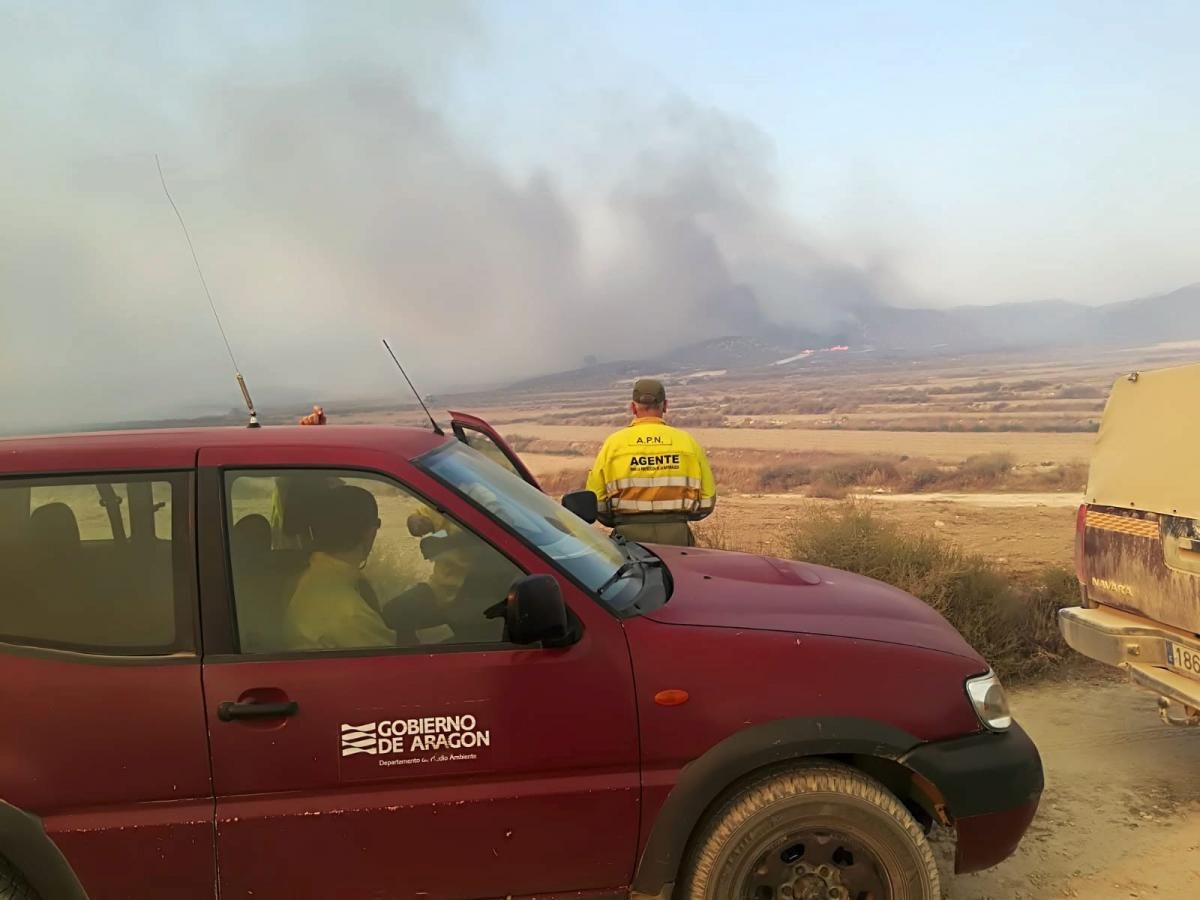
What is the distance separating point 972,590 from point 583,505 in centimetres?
378

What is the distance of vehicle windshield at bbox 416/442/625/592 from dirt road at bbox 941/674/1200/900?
77.6 inches

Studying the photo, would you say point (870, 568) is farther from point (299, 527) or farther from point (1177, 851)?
point (299, 527)

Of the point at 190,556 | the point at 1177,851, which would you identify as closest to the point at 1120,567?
the point at 1177,851

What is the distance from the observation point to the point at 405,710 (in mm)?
2578

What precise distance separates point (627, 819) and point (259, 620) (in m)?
1.23

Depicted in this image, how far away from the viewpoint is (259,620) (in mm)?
2682

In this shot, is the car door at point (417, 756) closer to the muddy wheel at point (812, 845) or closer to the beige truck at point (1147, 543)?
the muddy wheel at point (812, 845)

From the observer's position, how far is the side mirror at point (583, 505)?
4180mm

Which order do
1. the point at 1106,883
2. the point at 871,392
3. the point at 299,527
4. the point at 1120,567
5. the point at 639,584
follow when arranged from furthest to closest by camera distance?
the point at 871,392 < the point at 1120,567 < the point at 1106,883 < the point at 639,584 < the point at 299,527

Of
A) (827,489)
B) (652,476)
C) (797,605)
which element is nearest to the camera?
(797,605)

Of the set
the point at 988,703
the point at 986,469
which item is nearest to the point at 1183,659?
the point at 988,703

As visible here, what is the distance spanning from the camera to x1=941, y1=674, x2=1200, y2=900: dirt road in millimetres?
3594

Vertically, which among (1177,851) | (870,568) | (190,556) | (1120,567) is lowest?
(1177,851)

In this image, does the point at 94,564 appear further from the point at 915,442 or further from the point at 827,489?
the point at 915,442
